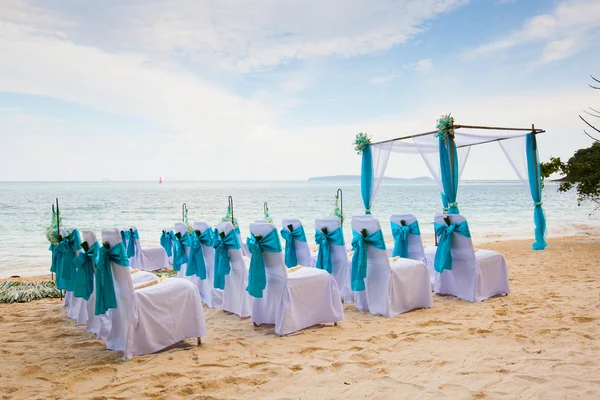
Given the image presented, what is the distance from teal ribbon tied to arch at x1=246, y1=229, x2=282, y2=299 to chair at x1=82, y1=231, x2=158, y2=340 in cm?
87

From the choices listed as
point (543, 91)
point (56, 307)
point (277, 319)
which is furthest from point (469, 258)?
point (543, 91)

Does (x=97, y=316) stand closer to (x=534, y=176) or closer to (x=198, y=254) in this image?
(x=198, y=254)

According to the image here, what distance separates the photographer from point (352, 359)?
2996 millimetres

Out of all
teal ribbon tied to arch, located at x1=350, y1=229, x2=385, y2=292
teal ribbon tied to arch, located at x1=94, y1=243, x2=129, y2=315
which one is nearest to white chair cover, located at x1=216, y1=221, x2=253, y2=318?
teal ribbon tied to arch, located at x1=350, y1=229, x2=385, y2=292

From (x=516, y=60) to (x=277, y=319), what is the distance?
10.5 meters

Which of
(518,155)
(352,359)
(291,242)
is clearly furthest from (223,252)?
(518,155)

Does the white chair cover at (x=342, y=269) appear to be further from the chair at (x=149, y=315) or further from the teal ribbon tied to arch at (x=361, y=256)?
the chair at (x=149, y=315)

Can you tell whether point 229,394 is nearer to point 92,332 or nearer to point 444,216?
point 92,332

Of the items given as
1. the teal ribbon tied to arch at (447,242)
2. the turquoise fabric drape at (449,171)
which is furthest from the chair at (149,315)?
the turquoise fabric drape at (449,171)

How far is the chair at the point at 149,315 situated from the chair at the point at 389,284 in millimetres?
1862

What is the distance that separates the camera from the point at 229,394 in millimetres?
2484

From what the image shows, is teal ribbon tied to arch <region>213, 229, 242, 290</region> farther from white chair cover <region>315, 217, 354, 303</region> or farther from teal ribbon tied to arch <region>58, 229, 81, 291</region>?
teal ribbon tied to arch <region>58, 229, 81, 291</region>

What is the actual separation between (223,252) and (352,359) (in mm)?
2000

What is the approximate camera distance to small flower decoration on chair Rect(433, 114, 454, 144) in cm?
631
